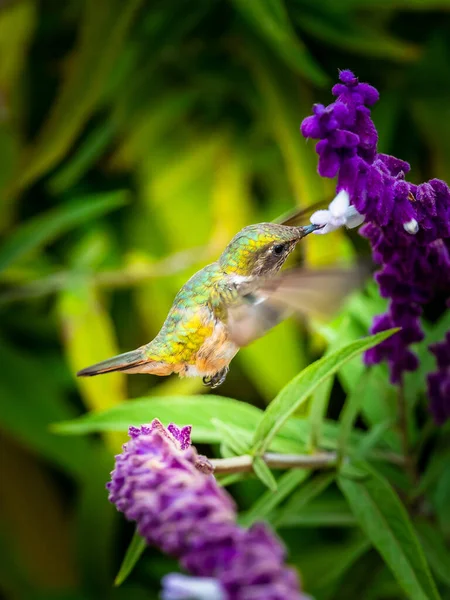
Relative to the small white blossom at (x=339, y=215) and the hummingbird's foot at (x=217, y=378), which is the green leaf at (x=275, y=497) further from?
the small white blossom at (x=339, y=215)

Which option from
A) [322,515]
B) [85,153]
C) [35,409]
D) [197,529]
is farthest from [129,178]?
[197,529]

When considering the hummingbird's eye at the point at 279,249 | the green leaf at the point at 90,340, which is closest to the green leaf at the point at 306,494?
the hummingbird's eye at the point at 279,249

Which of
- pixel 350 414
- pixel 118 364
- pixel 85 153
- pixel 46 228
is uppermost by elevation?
pixel 85 153

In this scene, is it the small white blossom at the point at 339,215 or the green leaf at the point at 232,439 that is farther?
the green leaf at the point at 232,439

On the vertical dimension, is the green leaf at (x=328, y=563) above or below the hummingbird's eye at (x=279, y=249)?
below

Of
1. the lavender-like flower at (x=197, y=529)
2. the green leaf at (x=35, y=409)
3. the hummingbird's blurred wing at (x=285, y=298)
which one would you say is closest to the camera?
the lavender-like flower at (x=197, y=529)

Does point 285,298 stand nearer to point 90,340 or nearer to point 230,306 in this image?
point 230,306

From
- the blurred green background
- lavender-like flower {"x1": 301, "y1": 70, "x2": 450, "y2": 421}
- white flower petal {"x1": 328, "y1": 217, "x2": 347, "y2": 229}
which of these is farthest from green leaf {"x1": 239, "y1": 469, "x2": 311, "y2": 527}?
the blurred green background
